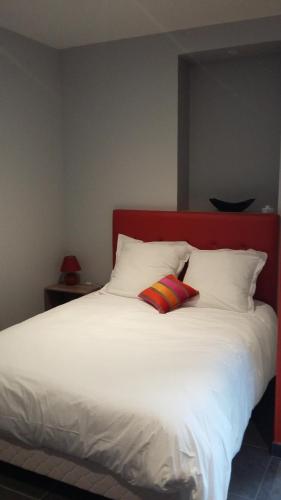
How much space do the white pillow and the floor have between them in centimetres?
95

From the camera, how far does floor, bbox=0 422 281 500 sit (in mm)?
2162

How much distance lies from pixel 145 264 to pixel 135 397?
1.62 m

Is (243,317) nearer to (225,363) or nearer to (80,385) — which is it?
(225,363)

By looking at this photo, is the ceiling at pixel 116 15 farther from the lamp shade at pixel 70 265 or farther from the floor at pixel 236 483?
the floor at pixel 236 483

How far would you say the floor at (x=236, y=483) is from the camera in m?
2.16

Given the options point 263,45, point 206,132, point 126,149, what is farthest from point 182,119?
point 263,45

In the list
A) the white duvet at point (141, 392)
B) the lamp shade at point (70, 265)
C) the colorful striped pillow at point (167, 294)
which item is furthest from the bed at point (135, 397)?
the lamp shade at point (70, 265)

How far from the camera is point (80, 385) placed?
6.53ft

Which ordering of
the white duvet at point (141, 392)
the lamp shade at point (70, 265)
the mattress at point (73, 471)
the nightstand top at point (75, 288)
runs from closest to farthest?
the white duvet at point (141, 392) < the mattress at point (73, 471) < the nightstand top at point (75, 288) < the lamp shade at point (70, 265)

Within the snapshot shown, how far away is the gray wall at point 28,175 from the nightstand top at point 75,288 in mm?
98

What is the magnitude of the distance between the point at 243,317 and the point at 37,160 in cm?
217

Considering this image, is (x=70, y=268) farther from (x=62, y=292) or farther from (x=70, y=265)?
(x=62, y=292)

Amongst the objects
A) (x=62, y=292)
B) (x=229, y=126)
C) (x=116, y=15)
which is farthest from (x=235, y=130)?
(x=62, y=292)

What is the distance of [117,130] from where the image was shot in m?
3.93
